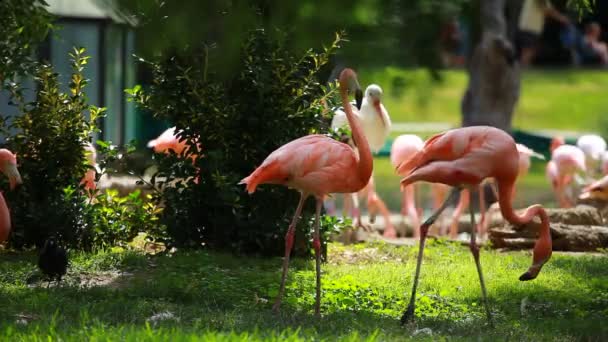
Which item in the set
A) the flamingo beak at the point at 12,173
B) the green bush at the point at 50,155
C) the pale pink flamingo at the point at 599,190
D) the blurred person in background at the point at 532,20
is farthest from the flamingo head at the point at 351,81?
the blurred person in background at the point at 532,20

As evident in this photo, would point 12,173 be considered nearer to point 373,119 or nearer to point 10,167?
point 10,167

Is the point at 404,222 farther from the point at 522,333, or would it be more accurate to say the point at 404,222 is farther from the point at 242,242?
the point at 522,333

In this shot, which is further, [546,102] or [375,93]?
[546,102]

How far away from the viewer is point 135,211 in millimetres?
9867

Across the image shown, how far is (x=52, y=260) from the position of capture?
26.0 ft

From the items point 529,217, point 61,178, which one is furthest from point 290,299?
point 61,178

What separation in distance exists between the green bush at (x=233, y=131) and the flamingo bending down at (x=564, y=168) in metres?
5.00

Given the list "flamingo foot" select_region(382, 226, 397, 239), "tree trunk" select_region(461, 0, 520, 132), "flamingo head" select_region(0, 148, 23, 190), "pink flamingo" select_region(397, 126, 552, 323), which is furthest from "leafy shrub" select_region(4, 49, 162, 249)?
"tree trunk" select_region(461, 0, 520, 132)

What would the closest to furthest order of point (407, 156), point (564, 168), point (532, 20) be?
point (407, 156)
point (564, 168)
point (532, 20)

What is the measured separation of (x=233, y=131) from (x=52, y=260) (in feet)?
6.67

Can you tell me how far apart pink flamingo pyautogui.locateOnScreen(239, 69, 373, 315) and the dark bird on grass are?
4.45 feet

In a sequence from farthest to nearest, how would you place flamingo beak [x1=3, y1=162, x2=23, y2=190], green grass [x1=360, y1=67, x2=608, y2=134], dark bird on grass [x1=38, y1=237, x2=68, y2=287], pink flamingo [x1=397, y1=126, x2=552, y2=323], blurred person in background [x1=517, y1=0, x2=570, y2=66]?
green grass [x1=360, y1=67, x2=608, y2=134], blurred person in background [x1=517, y1=0, x2=570, y2=66], flamingo beak [x1=3, y1=162, x2=23, y2=190], dark bird on grass [x1=38, y1=237, x2=68, y2=287], pink flamingo [x1=397, y1=126, x2=552, y2=323]

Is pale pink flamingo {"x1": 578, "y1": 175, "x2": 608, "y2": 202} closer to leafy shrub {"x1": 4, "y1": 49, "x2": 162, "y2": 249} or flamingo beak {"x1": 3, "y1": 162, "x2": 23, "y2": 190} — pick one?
leafy shrub {"x1": 4, "y1": 49, "x2": 162, "y2": 249}

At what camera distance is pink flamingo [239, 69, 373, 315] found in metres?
7.58
